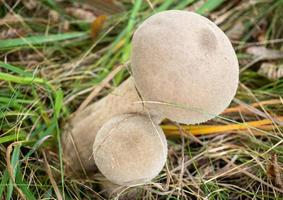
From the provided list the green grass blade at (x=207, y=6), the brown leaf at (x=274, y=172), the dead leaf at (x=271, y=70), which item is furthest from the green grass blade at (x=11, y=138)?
the dead leaf at (x=271, y=70)

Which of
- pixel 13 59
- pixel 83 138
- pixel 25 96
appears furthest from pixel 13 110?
pixel 13 59

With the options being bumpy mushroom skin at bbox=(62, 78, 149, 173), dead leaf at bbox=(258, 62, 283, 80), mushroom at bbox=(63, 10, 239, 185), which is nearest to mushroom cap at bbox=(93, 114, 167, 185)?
mushroom at bbox=(63, 10, 239, 185)

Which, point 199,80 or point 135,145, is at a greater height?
point 199,80

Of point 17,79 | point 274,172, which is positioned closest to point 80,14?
point 17,79

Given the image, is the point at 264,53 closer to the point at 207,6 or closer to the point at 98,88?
the point at 207,6

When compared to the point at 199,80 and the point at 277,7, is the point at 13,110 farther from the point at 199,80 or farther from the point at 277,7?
the point at 277,7

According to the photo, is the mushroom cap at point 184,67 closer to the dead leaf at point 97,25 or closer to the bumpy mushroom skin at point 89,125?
the bumpy mushroom skin at point 89,125

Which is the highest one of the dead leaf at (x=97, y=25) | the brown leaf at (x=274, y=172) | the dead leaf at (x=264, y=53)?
the dead leaf at (x=97, y=25)
